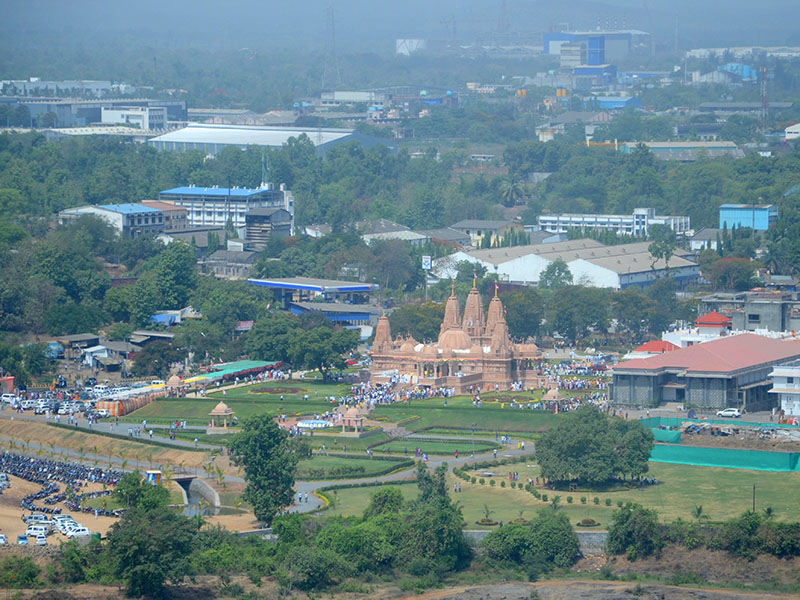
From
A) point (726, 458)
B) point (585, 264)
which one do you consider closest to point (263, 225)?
point (585, 264)

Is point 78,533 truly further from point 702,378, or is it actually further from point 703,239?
point 703,239

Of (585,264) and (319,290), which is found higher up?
(585,264)

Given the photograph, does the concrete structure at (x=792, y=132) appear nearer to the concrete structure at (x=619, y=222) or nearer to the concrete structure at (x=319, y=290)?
the concrete structure at (x=619, y=222)

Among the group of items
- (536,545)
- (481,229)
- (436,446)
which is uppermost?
(481,229)

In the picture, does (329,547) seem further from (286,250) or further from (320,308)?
(286,250)

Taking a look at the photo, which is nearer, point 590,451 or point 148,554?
point 148,554

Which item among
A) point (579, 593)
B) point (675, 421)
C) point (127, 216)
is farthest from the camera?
point (127, 216)

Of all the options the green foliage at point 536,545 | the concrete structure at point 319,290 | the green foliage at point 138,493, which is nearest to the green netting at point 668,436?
the green foliage at point 536,545
